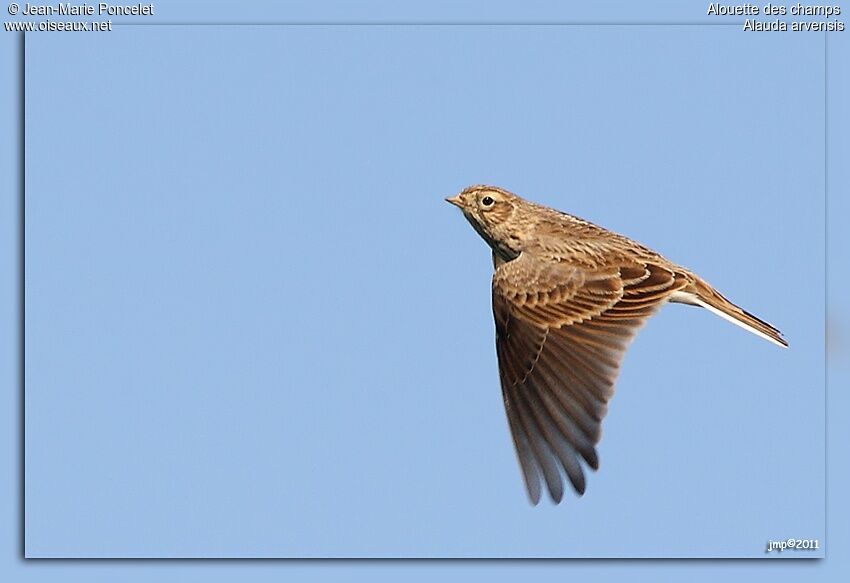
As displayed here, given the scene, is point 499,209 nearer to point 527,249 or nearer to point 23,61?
point 527,249

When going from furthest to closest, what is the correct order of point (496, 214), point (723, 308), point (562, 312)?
1. point (496, 214)
2. point (723, 308)
3. point (562, 312)

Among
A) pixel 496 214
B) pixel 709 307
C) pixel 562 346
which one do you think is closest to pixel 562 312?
pixel 562 346

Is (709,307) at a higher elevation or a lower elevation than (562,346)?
higher

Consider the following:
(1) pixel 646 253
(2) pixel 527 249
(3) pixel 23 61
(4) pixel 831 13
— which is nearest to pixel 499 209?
(2) pixel 527 249

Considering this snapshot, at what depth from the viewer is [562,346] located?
307 inches

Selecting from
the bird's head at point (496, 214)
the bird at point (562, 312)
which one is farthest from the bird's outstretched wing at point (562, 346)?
the bird's head at point (496, 214)

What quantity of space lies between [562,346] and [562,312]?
255mm

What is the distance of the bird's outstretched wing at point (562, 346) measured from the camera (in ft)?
23.9

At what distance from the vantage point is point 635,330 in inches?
302

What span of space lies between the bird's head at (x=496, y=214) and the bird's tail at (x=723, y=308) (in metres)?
1.01

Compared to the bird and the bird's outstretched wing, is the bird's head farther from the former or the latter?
the bird's outstretched wing

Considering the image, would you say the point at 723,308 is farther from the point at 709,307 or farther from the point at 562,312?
the point at 562,312

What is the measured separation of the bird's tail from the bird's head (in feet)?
3.30

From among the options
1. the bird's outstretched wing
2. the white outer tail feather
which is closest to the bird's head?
the bird's outstretched wing
